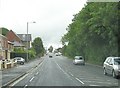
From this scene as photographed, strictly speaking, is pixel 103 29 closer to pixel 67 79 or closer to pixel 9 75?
pixel 9 75

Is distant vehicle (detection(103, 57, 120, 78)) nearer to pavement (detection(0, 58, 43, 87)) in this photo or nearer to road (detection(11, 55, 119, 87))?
road (detection(11, 55, 119, 87))

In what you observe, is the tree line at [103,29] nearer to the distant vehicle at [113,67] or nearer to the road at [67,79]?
the road at [67,79]

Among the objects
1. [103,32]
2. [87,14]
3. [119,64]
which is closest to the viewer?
[119,64]

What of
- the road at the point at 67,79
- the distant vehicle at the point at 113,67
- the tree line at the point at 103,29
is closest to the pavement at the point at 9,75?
the road at the point at 67,79

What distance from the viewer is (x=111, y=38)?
147 ft

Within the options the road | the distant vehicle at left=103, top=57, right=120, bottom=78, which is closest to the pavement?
the road

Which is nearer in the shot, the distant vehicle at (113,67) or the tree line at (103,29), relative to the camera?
the distant vehicle at (113,67)

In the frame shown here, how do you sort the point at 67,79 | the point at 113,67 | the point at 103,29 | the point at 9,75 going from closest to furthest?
the point at 67,79 → the point at 113,67 → the point at 9,75 → the point at 103,29

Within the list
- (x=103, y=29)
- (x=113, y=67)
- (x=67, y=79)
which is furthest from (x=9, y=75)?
(x=103, y=29)

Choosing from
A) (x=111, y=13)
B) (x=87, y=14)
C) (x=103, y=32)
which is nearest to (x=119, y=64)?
(x=111, y=13)

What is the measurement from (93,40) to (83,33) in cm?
323

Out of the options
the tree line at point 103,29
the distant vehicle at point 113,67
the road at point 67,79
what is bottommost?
the road at point 67,79

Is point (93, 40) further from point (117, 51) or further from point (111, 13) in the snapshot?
point (111, 13)

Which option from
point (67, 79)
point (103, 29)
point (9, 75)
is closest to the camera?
point (67, 79)
